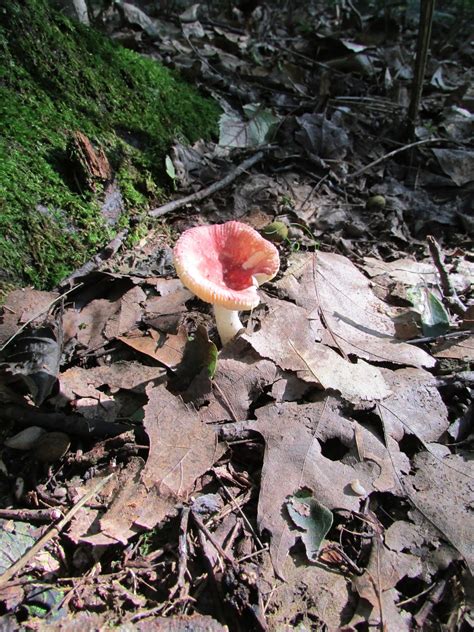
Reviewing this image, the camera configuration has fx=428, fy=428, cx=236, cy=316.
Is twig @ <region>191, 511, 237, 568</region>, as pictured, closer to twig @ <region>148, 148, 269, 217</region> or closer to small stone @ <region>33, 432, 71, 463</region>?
small stone @ <region>33, 432, 71, 463</region>

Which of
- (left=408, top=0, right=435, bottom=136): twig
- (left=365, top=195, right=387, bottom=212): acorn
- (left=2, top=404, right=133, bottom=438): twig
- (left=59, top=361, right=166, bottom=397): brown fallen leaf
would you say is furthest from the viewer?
(left=365, top=195, right=387, bottom=212): acorn

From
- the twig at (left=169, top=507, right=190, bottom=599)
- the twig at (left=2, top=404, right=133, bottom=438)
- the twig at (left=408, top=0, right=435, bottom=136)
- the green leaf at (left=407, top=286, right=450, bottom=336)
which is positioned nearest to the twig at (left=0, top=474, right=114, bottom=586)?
the twig at (left=2, top=404, right=133, bottom=438)

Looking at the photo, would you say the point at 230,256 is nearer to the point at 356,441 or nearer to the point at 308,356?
the point at 308,356

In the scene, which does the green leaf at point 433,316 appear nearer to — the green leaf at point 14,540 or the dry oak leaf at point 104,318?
the dry oak leaf at point 104,318

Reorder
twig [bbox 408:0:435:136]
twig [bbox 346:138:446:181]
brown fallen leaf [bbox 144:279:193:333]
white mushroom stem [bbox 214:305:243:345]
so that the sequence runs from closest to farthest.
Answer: white mushroom stem [bbox 214:305:243:345], brown fallen leaf [bbox 144:279:193:333], twig [bbox 408:0:435:136], twig [bbox 346:138:446:181]

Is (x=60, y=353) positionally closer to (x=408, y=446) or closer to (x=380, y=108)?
(x=408, y=446)

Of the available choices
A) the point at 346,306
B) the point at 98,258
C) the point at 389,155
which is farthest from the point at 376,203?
the point at 98,258
